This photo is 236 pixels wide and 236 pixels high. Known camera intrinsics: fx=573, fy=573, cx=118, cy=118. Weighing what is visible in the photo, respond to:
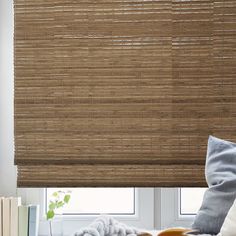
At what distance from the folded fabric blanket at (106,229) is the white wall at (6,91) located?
0.89m

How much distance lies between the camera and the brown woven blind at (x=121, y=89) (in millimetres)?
2957

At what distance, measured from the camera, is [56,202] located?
3025mm

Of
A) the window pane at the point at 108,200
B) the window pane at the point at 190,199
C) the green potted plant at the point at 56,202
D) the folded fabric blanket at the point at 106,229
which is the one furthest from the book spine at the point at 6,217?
the window pane at the point at 190,199

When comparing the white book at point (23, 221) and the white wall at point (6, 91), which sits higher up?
the white wall at point (6, 91)

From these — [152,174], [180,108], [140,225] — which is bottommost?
[140,225]

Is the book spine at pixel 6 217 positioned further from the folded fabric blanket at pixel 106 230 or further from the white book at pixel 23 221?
the folded fabric blanket at pixel 106 230

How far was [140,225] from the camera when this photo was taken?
3086mm

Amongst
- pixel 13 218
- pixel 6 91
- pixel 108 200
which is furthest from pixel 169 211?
pixel 6 91

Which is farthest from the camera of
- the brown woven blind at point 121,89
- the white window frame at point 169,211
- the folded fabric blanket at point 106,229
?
the white window frame at point 169,211

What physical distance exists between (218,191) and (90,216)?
1002mm

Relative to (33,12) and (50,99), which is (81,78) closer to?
(50,99)

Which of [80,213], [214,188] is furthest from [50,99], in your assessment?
[214,188]

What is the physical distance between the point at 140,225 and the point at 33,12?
1271mm

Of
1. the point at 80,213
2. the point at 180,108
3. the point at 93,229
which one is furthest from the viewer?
the point at 80,213
